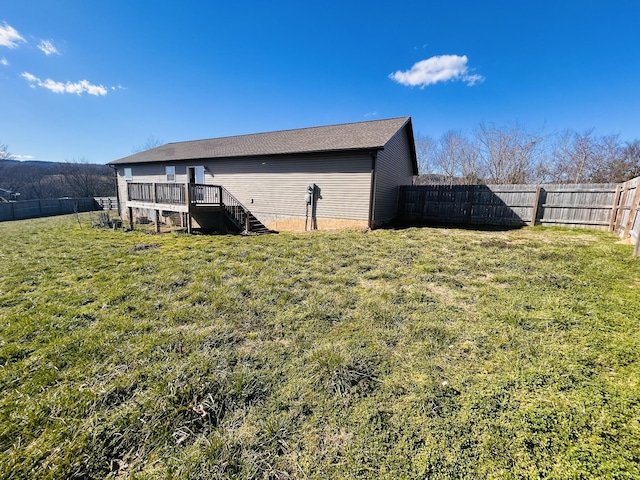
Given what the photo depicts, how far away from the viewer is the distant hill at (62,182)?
31359mm

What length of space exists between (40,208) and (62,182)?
15.1 m

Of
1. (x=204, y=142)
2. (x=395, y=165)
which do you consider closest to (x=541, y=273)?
(x=395, y=165)

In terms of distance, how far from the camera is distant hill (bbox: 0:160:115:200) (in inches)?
1235

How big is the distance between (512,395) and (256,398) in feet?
7.03

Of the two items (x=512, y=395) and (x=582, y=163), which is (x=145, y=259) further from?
(x=582, y=163)

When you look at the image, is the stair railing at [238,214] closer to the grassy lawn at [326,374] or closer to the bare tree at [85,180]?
the grassy lawn at [326,374]

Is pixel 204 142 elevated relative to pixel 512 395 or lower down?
Answer: elevated

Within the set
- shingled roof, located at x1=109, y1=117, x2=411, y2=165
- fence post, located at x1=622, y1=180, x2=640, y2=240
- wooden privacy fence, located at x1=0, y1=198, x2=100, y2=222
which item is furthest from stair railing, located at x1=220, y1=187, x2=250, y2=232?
wooden privacy fence, located at x1=0, y1=198, x2=100, y2=222

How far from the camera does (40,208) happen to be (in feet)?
71.9

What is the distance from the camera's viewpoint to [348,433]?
192 centimetres

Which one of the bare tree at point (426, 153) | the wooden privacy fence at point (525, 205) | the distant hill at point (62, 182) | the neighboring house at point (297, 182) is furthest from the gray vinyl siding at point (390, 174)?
the distant hill at point (62, 182)

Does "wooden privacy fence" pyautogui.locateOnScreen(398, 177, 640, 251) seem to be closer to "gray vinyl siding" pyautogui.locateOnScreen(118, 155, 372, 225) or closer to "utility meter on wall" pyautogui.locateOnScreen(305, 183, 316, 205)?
"gray vinyl siding" pyautogui.locateOnScreen(118, 155, 372, 225)

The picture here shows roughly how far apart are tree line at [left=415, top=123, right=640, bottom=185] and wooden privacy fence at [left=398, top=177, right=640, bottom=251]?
14.2 m

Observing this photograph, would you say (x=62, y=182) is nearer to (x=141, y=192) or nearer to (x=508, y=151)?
(x=141, y=192)
